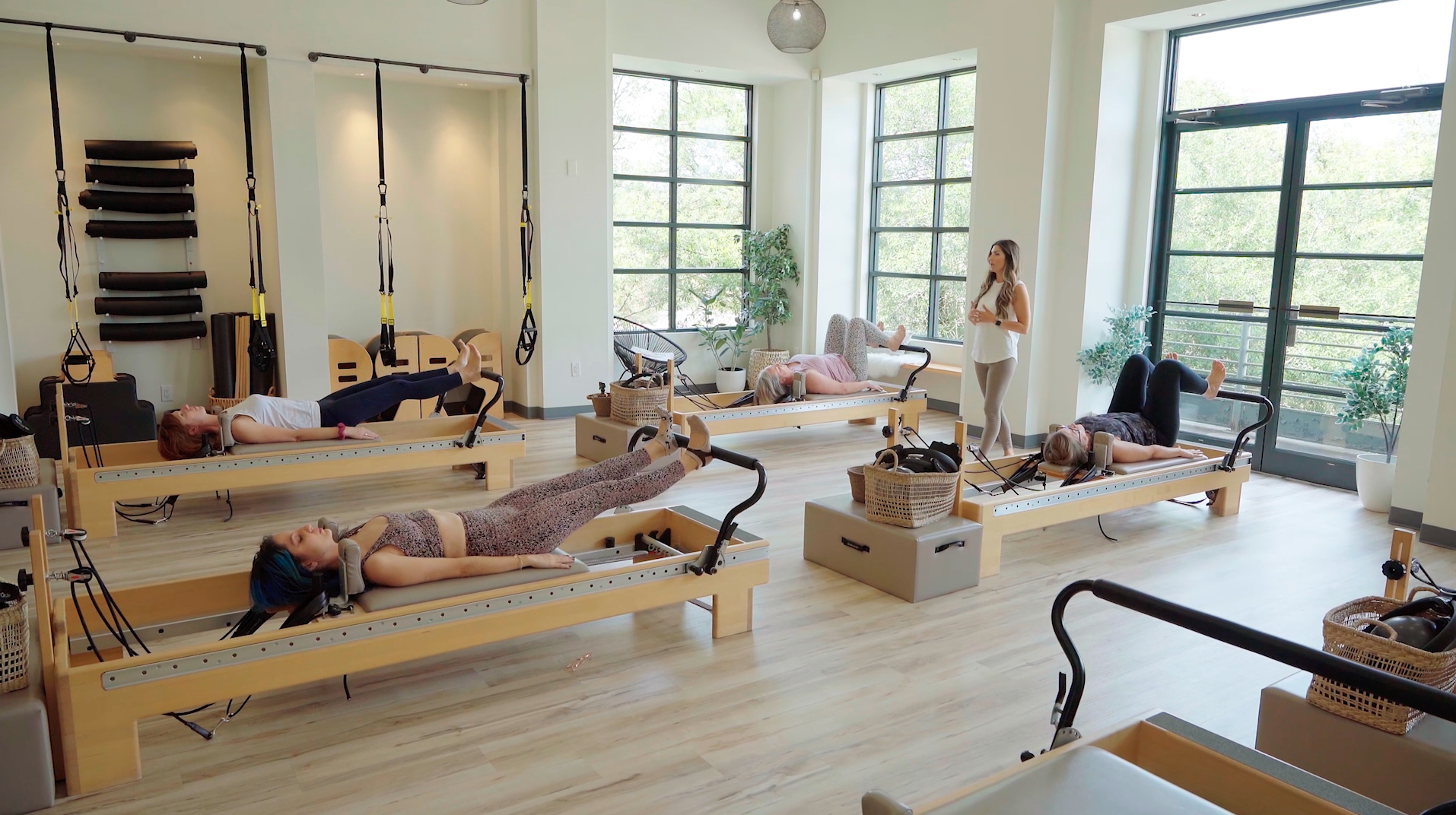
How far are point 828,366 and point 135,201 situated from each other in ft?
16.1

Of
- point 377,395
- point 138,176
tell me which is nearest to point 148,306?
point 138,176

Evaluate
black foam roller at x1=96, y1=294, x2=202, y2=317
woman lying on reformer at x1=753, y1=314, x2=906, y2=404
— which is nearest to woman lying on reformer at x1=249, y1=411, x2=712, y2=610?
woman lying on reformer at x1=753, y1=314, x2=906, y2=404

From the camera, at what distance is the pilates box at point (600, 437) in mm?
5828

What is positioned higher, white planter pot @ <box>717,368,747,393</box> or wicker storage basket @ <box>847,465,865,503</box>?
wicker storage basket @ <box>847,465,865,503</box>

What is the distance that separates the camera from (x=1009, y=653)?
3326 millimetres

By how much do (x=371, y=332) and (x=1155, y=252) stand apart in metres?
5.87

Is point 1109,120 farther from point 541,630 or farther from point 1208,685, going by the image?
point 541,630

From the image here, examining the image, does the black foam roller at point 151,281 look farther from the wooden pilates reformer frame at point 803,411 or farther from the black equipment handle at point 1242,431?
the black equipment handle at point 1242,431

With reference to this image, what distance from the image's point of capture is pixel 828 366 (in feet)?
23.1

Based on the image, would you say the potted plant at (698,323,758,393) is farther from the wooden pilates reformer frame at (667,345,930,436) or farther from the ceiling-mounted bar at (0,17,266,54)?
the ceiling-mounted bar at (0,17,266,54)

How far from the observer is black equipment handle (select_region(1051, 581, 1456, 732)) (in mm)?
1352

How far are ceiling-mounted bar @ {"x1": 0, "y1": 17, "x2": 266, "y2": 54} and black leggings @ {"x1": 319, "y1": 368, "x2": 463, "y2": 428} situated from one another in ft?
8.23

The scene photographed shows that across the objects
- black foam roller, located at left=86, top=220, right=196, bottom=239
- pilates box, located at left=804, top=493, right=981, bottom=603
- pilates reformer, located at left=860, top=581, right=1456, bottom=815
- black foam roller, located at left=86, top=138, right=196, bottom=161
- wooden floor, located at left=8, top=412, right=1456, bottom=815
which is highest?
black foam roller, located at left=86, top=138, right=196, bottom=161

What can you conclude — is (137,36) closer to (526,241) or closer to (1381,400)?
(526,241)
